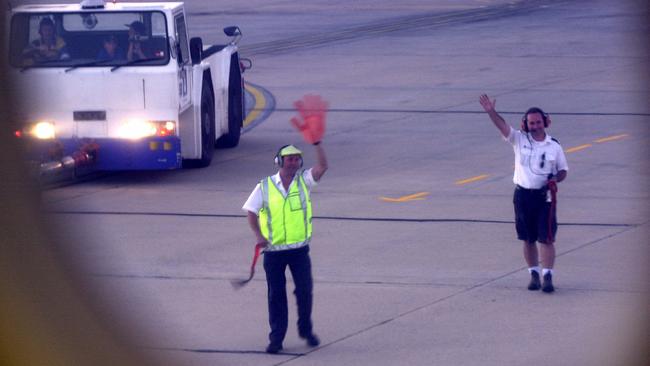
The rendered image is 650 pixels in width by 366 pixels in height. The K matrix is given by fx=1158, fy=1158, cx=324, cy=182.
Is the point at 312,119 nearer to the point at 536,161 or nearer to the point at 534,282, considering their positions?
the point at 536,161

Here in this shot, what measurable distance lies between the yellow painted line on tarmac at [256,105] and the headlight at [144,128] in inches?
210

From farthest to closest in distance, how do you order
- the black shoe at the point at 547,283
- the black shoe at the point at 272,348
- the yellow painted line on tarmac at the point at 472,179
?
the yellow painted line on tarmac at the point at 472,179 → the black shoe at the point at 547,283 → the black shoe at the point at 272,348

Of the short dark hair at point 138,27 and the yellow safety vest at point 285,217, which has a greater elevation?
the short dark hair at point 138,27

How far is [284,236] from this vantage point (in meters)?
7.99

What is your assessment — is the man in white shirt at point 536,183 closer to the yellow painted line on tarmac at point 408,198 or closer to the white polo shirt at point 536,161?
the white polo shirt at point 536,161

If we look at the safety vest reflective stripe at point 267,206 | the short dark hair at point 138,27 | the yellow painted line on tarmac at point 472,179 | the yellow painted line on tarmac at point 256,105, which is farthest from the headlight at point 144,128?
the safety vest reflective stripe at point 267,206

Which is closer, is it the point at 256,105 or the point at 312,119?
the point at 312,119

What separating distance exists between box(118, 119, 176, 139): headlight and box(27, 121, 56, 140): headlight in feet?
2.54

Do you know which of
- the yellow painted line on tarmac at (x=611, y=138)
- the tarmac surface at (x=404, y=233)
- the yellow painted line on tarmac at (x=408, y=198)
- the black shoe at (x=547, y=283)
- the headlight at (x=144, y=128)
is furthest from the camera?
the yellow painted line on tarmac at (x=611, y=138)

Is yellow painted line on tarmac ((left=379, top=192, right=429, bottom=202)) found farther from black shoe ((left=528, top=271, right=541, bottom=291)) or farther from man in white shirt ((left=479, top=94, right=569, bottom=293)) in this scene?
black shoe ((left=528, top=271, right=541, bottom=291))

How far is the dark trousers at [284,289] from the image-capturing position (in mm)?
7965

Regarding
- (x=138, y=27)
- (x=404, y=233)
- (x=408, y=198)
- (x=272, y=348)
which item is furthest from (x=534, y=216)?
(x=138, y=27)

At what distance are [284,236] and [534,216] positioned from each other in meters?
2.48

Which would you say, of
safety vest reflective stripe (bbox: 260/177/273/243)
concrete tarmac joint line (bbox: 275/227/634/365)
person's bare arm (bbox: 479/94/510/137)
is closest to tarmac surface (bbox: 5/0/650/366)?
Answer: concrete tarmac joint line (bbox: 275/227/634/365)
